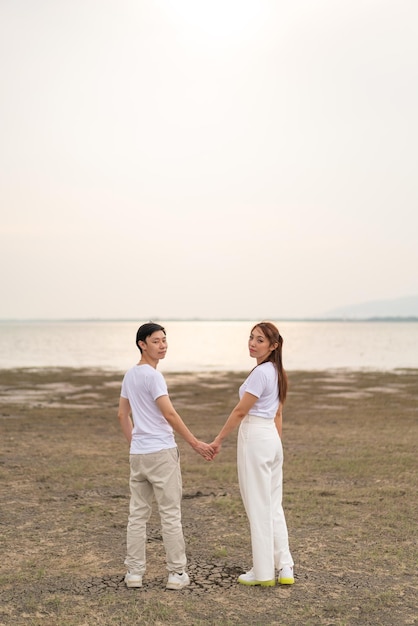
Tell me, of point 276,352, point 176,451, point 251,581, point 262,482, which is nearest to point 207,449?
point 176,451

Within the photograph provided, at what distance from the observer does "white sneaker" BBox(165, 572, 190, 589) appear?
5629 mm

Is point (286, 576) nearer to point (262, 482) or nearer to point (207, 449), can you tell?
point (262, 482)

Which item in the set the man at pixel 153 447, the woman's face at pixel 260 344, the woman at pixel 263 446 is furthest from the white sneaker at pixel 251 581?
the woman's face at pixel 260 344

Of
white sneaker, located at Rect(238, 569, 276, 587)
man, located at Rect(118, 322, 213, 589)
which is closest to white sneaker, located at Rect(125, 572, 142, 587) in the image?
man, located at Rect(118, 322, 213, 589)

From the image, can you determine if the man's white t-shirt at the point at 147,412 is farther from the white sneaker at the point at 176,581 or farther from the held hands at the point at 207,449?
the white sneaker at the point at 176,581

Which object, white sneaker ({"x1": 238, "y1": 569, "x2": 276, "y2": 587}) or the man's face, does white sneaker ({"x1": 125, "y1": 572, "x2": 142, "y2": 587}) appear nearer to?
white sneaker ({"x1": 238, "y1": 569, "x2": 276, "y2": 587})

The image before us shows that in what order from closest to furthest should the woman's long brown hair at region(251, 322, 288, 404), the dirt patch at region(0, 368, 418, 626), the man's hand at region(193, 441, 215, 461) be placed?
1. the dirt patch at region(0, 368, 418, 626)
2. the woman's long brown hair at region(251, 322, 288, 404)
3. the man's hand at region(193, 441, 215, 461)

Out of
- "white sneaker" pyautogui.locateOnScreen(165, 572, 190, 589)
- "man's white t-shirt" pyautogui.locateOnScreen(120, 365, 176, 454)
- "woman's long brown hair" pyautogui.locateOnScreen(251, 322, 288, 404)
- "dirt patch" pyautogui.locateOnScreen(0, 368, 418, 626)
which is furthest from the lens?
"white sneaker" pyautogui.locateOnScreen(165, 572, 190, 589)

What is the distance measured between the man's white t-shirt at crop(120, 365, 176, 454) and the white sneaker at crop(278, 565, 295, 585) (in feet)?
5.19

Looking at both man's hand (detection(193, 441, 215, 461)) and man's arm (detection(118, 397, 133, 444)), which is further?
man's hand (detection(193, 441, 215, 461))

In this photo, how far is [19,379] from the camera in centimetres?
3447

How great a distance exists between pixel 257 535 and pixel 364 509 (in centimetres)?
353

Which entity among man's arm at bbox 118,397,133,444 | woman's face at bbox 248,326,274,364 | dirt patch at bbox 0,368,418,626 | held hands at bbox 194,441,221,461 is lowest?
dirt patch at bbox 0,368,418,626

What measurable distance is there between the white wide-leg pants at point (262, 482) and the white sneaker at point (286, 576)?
5.0 inches
